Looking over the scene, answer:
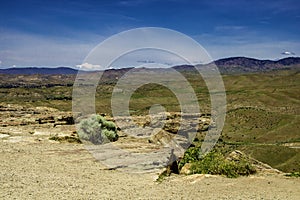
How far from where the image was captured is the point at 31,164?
752 inches

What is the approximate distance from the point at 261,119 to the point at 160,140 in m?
120

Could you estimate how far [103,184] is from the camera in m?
16.3

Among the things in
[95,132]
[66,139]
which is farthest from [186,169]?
[66,139]

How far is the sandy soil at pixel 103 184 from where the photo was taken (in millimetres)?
14492

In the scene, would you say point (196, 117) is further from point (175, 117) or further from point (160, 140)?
point (160, 140)

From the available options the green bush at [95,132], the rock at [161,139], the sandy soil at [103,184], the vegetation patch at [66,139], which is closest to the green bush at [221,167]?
the sandy soil at [103,184]

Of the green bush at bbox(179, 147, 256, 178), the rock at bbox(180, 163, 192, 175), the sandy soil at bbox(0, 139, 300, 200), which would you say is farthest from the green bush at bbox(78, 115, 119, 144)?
the green bush at bbox(179, 147, 256, 178)

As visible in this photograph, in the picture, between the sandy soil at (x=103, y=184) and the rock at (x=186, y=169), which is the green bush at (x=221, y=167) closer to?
the rock at (x=186, y=169)

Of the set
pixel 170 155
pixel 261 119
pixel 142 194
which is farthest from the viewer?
pixel 261 119

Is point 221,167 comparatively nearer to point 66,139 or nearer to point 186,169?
point 186,169

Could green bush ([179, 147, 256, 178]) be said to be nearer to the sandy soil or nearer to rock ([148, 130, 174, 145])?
the sandy soil

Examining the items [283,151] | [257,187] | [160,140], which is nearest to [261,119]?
[283,151]

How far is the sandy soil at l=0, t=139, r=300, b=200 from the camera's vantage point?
14.5 m

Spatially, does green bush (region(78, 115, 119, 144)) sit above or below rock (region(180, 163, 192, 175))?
above
